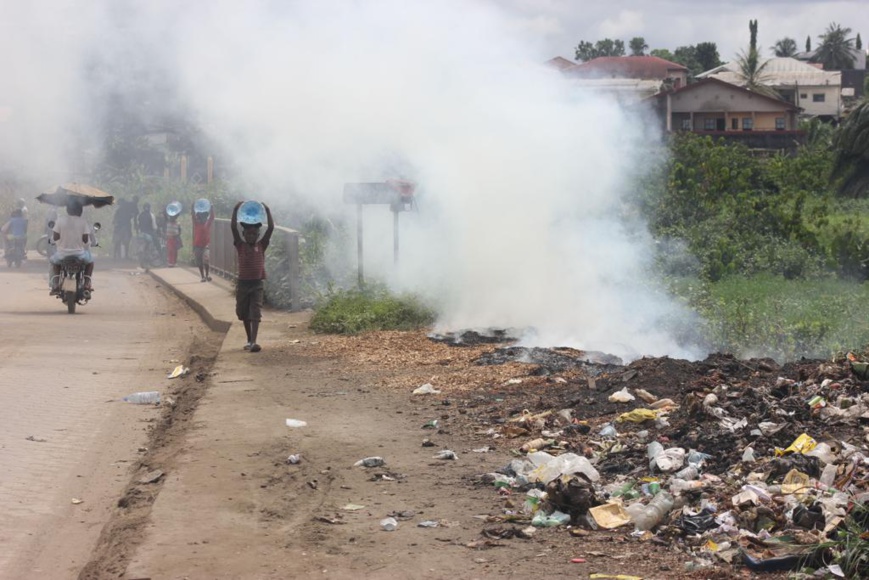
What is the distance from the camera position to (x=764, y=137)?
170 ft

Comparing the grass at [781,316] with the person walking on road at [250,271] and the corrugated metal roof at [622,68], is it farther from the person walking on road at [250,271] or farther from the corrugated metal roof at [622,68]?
the person walking on road at [250,271]

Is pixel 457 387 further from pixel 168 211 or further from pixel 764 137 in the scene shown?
pixel 764 137

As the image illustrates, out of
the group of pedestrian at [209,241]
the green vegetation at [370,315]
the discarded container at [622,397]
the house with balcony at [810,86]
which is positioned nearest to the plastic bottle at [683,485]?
the discarded container at [622,397]

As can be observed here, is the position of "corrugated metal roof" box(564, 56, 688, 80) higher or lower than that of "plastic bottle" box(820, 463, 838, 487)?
higher

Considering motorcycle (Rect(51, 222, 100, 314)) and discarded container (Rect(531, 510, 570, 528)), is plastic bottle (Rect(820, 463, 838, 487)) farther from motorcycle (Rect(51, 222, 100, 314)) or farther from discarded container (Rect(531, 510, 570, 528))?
motorcycle (Rect(51, 222, 100, 314))

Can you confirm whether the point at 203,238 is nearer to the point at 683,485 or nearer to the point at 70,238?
the point at 70,238

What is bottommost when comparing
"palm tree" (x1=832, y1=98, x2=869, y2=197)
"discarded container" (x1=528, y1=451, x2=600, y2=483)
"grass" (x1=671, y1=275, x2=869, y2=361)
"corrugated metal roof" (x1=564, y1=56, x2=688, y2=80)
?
"discarded container" (x1=528, y1=451, x2=600, y2=483)

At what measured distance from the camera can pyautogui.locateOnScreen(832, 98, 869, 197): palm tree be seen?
32094 millimetres

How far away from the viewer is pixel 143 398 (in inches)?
404

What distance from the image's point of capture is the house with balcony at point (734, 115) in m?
51.2

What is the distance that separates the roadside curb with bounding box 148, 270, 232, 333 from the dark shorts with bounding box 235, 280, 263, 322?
245cm

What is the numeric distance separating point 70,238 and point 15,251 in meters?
11.8

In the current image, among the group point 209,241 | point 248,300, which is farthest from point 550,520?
point 209,241

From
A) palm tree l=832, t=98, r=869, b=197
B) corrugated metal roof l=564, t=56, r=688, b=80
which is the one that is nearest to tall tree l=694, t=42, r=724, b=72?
corrugated metal roof l=564, t=56, r=688, b=80
